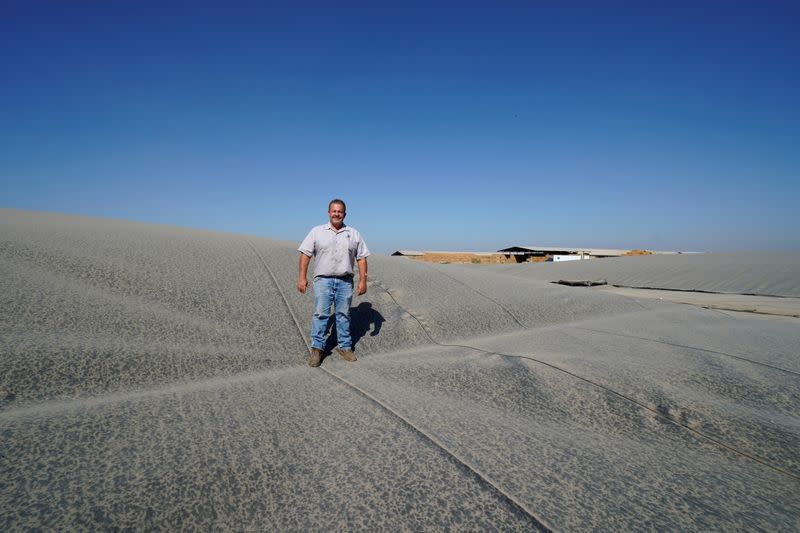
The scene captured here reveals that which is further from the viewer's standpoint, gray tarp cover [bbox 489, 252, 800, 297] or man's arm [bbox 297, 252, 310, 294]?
gray tarp cover [bbox 489, 252, 800, 297]

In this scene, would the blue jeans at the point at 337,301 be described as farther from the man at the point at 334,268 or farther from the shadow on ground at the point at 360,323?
the shadow on ground at the point at 360,323

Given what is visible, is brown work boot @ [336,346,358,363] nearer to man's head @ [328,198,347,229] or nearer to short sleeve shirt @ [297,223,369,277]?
short sleeve shirt @ [297,223,369,277]

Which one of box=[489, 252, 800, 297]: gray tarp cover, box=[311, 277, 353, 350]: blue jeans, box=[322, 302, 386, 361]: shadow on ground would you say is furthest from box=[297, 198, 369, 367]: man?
box=[489, 252, 800, 297]: gray tarp cover

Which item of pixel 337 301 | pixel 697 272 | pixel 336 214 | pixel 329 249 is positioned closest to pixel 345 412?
pixel 337 301

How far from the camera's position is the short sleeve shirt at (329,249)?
2.73 metres

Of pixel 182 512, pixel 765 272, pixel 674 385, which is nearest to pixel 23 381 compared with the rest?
pixel 182 512

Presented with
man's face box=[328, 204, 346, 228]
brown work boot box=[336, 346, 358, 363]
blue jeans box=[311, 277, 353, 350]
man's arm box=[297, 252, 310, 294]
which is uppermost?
man's face box=[328, 204, 346, 228]

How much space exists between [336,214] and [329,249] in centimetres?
27

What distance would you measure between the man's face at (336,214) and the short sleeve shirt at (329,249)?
5 cm

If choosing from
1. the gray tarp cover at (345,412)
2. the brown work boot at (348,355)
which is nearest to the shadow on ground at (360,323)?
the gray tarp cover at (345,412)

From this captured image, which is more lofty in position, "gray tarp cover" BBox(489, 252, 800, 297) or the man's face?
the man's face

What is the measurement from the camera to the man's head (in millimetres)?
2797

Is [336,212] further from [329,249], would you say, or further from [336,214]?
[329,249]

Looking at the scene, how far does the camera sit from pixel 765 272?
31.0ft
